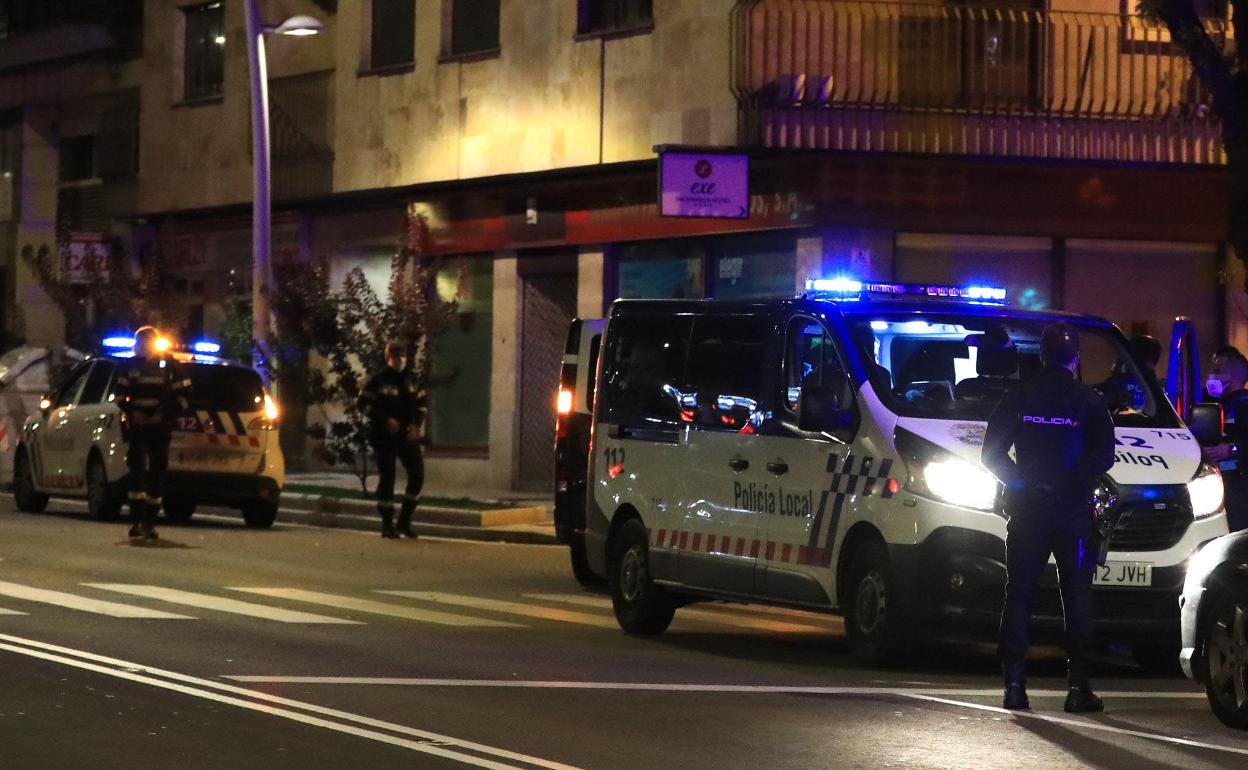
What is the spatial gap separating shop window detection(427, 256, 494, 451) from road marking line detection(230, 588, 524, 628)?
1491 centimetres

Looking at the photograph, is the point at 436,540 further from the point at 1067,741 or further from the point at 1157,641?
the point at 1067,741

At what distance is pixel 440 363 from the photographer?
1273 inches

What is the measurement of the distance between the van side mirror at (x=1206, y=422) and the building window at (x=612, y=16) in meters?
15.6

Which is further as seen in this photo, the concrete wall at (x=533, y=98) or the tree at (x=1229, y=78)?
the concrete wall at (x=533, y=98)

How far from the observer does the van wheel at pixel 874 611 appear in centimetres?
1223

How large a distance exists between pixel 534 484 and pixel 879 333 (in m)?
17.7

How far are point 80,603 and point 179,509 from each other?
10.4m

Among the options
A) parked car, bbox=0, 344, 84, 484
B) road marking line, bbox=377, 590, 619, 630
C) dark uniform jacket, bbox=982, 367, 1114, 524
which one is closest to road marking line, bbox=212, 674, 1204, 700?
dark uniform jacket, bbox=982, 367, 1114, 524

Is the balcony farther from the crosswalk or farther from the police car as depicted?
the crosswalk

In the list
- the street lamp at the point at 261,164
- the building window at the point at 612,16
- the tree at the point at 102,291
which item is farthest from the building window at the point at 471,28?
the tree at the point at 102,291

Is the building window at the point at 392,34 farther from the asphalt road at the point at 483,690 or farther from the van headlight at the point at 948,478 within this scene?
the van headlight at the point at 948,478

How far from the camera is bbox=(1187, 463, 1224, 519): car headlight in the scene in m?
12.4

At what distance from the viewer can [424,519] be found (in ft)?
79.9

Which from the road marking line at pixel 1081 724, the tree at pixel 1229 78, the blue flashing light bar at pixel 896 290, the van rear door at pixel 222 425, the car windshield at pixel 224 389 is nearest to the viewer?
the road marking line at pixel 1081 724
